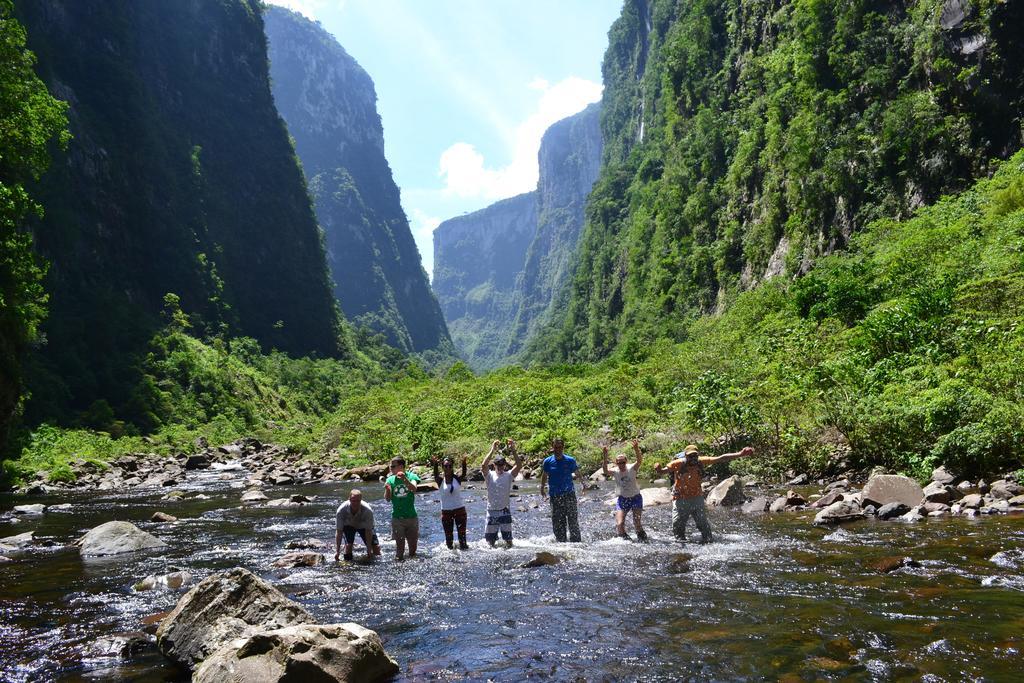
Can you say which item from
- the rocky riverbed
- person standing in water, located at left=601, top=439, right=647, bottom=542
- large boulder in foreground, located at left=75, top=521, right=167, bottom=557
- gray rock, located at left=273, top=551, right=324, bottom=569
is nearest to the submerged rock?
the rocky riverbed

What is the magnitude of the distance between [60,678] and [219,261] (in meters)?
91.8

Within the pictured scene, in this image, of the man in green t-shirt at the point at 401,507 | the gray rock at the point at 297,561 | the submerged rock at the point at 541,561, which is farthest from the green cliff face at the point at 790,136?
the gray rock at the point at 297,561

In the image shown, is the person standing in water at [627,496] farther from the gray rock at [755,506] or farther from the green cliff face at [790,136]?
the green cliff face at [790,136]

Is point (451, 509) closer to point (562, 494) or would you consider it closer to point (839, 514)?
point (562, 494)

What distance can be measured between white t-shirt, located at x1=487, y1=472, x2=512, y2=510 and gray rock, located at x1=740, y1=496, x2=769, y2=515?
5180 mm

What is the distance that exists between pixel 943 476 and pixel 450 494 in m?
9.43

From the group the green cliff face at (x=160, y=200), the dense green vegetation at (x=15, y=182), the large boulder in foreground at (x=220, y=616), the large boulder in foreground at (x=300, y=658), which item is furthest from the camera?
the green cliff face at (x=160, y=200)

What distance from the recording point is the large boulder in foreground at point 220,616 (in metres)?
6.40

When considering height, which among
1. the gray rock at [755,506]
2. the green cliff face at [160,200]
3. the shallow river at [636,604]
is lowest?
the gray rock at [755,506]

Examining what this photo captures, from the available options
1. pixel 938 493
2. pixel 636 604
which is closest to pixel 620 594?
pixel 636 604

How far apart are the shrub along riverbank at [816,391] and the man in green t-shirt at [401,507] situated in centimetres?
1010

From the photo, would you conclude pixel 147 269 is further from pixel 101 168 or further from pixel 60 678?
pixel 60 678

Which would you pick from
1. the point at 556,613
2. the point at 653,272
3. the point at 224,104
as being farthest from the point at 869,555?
the point at 224,104

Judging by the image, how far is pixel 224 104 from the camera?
113 meters
